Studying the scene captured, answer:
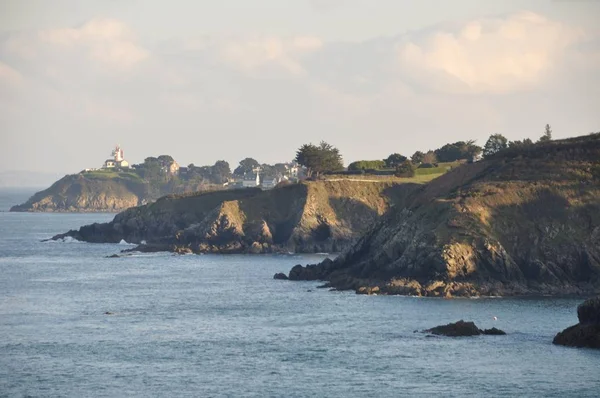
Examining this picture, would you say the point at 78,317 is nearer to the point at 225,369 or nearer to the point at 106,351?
the point at 106,351

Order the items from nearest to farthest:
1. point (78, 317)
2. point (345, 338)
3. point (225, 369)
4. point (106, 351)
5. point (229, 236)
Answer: point (225, 369) < point (106, 351) < point (345, 338) < point (78, 317) < point (229, 236)

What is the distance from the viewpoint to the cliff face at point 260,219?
147 m

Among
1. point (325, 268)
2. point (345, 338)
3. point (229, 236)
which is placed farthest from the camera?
point (229, 236)

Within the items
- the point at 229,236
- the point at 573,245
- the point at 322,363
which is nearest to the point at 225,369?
the point at 322,363

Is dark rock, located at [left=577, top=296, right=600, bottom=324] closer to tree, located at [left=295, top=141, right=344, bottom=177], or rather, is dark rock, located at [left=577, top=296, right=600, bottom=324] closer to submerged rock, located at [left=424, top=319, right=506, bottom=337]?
submerged rock, located at [left=424, top=319, right=506, bottom=337]

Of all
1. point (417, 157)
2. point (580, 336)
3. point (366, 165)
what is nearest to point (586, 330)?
point (580, 336)

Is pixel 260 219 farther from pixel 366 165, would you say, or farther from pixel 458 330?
pixel 458 330

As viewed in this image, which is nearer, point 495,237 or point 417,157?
point 495,237

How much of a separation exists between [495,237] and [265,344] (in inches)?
1314

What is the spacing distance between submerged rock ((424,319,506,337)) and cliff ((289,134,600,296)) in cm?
1746

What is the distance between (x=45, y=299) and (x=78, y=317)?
11572 millimetres

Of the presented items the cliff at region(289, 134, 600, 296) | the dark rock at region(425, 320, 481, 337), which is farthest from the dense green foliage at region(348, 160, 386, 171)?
the dark rock at region(425, 320, 481, 337)

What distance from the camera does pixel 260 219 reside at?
153 metres

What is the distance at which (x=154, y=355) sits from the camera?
68125 millimetres
